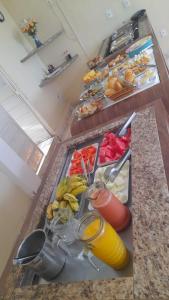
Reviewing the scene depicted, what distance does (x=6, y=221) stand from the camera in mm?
2172

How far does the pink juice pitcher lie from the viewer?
728 millimetres

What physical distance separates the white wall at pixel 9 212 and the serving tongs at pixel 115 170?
59.7 inches

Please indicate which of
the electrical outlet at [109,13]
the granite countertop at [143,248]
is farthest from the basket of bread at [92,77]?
the electrical outlet at [109,13]

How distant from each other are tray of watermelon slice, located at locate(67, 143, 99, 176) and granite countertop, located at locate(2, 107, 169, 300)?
0.88 feet

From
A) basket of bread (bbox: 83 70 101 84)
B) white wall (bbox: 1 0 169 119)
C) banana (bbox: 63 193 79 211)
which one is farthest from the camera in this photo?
white wall (bbox: 1 0 169 119)

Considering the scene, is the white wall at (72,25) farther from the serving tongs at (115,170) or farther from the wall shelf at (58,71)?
the serving tongs at (115,170)

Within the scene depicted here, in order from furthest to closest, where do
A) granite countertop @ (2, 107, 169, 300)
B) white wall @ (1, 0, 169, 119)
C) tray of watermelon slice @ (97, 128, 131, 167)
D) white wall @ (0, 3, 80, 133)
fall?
white wall @ (0, 3, 80, 133), white wall @ (1, 0, 169, 119), tray of watermelon slice @ (97, 128, 131, 167), granite countertop @ (2, 107, 169, 300)

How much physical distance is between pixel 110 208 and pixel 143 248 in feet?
0.51

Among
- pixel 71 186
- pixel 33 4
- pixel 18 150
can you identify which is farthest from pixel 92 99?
pixel 33 4

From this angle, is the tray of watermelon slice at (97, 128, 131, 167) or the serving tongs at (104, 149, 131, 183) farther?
the tray of watermelon slice at (97, 128, 131, 167)

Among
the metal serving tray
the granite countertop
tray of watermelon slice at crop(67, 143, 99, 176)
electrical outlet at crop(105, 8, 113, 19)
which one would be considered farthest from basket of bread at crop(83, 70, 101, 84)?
electrical outlet at crop(105, 8, 113, 19)

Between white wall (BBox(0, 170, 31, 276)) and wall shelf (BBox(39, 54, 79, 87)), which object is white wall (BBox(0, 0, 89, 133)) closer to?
wall shelf (BBox(39, 54, 79, 87))

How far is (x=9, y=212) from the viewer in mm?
2250

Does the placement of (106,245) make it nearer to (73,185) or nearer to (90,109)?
(73,185)
